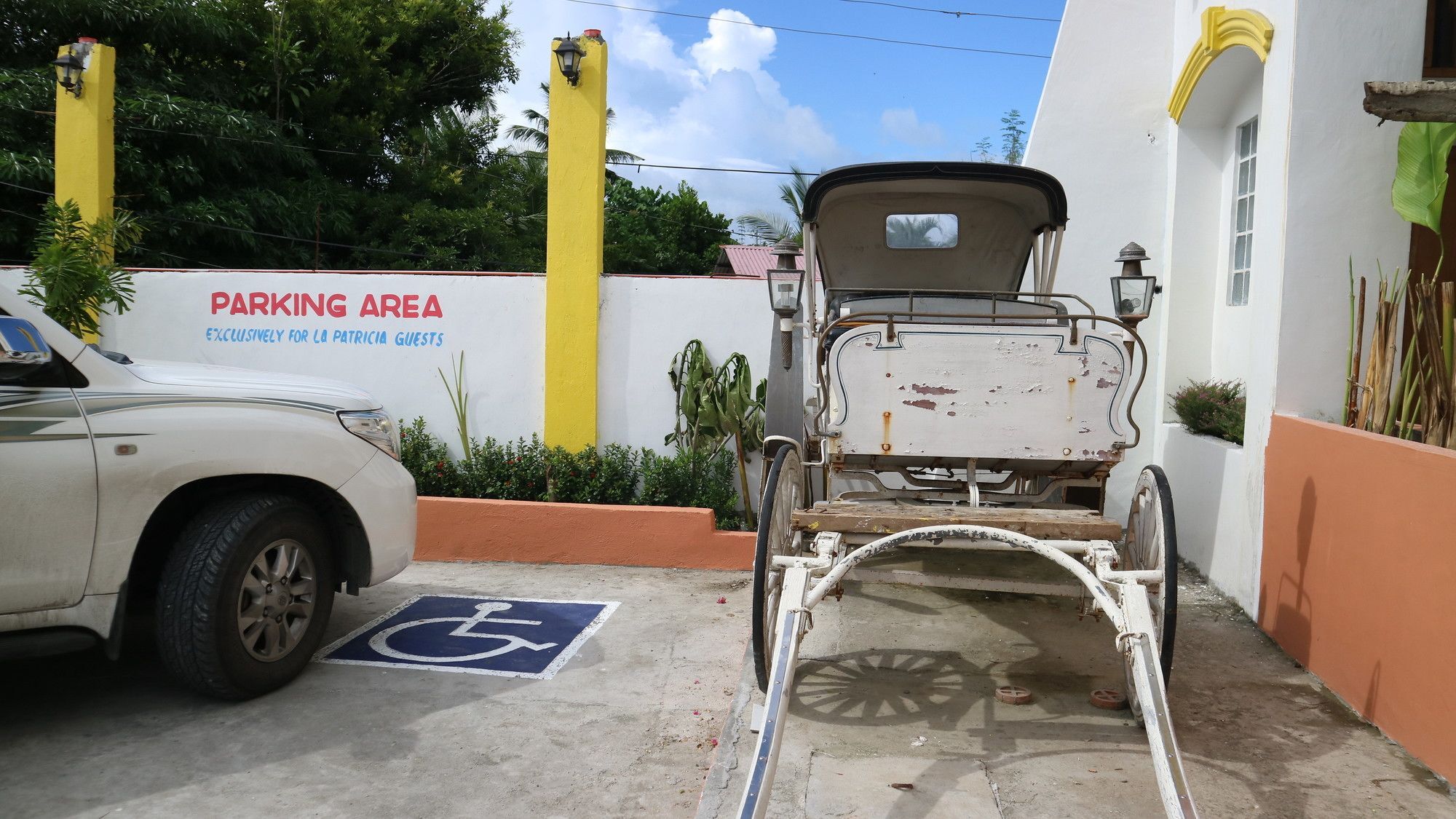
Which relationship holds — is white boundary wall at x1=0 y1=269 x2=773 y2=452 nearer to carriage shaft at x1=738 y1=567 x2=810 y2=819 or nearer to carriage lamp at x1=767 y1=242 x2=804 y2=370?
carriage lamp at x1=767 y1=242 x2=804 y2=370

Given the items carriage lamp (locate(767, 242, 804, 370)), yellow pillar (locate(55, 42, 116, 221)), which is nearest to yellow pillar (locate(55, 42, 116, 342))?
yellow pillar (locate(55, 42, 116, 221))

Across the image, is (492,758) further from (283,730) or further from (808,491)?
(808,491)

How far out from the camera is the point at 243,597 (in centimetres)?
439

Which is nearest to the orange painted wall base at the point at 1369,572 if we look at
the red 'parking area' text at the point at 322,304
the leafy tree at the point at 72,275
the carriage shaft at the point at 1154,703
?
the carriage shaft at the point at 1154,703

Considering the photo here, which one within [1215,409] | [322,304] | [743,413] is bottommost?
[743,413]

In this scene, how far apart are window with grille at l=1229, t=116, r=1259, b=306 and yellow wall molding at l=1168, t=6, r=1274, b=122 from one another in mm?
509

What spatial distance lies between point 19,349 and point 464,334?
4.32 m

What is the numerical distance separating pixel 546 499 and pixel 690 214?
2764 cm

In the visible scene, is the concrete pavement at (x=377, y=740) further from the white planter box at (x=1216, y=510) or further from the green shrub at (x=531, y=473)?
the white planter box at (x=1216, y=510)

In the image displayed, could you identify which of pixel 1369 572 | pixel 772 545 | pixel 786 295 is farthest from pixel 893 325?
pixel 1369 572

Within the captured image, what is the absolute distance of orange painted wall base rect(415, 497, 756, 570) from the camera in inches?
284

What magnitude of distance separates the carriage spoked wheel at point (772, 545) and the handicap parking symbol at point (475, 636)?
1.16 m

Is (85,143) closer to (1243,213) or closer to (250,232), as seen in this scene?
(250,232)

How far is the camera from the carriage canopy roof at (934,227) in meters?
6.12
